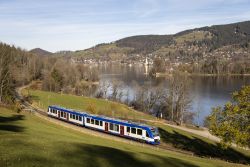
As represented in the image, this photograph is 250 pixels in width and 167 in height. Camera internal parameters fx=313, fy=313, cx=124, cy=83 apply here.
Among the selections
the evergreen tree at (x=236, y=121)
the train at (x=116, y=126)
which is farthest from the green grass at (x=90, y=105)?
the evergreen tree at (x=236, y=121)

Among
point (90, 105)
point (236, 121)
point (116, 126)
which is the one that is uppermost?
point (236, 121)

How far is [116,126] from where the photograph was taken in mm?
47875

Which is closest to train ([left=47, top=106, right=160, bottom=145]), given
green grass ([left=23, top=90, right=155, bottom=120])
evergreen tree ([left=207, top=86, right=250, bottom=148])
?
evergreen tree ([left=207, top=86, right=250, bottom=148])

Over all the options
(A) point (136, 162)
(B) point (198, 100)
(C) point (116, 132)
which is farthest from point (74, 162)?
(B) point (198, 100)

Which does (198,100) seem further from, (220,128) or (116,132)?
(220,128)

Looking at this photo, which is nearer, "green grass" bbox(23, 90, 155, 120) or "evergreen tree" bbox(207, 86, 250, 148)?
"evergreen tree" bbox(207, 86, 250, 148)

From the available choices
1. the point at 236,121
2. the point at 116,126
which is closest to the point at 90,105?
the point at 116,126

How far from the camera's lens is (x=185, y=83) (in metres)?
85.8

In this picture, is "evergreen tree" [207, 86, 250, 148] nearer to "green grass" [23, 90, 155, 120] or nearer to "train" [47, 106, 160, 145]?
"train" [47, 106, 160, 145]

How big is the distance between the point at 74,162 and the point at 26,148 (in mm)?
3756

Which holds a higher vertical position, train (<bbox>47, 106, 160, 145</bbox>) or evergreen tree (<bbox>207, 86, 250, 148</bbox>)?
evergreen tree (<bbox>207, 86, 250, 148</bbox>)

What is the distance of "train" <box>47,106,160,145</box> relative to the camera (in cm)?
4384

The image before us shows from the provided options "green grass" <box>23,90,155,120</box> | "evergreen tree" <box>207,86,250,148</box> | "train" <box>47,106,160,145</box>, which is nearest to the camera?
"evergreen tree" <box>207,86,250,148</box>

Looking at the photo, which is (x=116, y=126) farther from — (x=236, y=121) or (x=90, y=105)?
(x=90, y=105)
